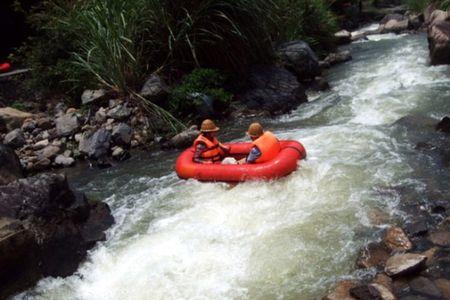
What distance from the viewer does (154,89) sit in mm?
8734

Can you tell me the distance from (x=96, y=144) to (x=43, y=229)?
3125 millimetres

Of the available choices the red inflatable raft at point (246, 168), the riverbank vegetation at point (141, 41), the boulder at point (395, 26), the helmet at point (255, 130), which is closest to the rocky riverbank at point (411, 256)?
the red inflatable raft at point (246, 168)

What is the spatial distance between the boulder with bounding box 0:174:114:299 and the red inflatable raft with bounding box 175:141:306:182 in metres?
1.22

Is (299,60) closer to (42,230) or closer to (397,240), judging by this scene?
(397,240)

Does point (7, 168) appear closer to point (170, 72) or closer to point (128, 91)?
point (128, 91)

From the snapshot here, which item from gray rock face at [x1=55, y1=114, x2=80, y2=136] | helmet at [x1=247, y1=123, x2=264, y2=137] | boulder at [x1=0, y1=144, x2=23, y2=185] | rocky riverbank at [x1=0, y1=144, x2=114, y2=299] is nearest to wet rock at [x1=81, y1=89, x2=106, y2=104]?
gray rock face at [x1=55, y1=114, x2=80, y2=136]

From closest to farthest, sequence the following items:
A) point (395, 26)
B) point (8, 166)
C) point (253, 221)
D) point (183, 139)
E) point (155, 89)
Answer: point (253, 221), point (8, 166), point (183, 139), point (155, 89), point (395, 26)

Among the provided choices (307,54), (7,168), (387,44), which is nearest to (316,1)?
(387,44)

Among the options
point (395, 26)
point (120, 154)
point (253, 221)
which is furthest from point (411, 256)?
point (395, 26)

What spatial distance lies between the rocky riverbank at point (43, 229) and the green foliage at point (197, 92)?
3331 millimetres

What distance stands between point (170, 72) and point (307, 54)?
3083 mm

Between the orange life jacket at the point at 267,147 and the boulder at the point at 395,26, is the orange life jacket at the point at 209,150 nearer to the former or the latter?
the orange life jacket at the point at 267,147

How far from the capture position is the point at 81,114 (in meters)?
8.91

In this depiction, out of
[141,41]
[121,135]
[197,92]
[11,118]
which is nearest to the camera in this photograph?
[121,135]
